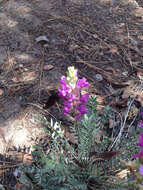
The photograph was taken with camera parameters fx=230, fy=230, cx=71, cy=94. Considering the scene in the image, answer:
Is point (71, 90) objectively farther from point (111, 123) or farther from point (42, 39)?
point (42, 39)

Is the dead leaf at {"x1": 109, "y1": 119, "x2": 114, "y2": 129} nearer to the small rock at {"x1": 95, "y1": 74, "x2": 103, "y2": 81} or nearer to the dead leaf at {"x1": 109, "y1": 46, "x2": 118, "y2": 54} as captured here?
the small rock at {"x1": 95, "y1": 74, "x2": 103, "y2": 81}

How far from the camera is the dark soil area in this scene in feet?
8.13

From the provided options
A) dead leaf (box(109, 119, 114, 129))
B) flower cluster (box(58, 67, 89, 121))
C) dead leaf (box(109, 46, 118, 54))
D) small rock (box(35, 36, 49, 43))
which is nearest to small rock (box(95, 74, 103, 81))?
dead leaf (box(109, 46, 118, 54))

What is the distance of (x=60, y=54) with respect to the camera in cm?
312

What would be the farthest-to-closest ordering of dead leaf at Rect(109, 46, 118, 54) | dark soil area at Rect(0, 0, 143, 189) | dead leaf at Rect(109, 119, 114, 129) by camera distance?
A: dead leaf at Rect(109, 46, 118, 54)
dark soil area at Rect(0, 0, 143, 189)
dead leaf at Rect(109, 119, 114, 129)

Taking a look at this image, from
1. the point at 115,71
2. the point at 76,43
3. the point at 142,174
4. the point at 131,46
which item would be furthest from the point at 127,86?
the point at 142,174

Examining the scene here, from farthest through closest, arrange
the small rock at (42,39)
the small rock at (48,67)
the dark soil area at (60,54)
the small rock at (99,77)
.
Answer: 1. the small rock at (42,39)
2. the small rock at (48,67)
3. the small rock at (99,77)
4. the dark soil area at (60,54)

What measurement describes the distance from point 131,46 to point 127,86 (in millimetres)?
841

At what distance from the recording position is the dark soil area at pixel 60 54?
2.48m

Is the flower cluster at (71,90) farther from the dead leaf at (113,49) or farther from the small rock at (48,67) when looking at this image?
the dead leaf at (113,49)

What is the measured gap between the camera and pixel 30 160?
2104 millimetres

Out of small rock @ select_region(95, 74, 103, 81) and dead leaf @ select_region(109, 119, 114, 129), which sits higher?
small rock @ select_region(95, 74, 103, 81)

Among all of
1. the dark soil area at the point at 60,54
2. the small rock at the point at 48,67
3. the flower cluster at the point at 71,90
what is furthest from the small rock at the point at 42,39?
the flower cluster at the point at 71,90

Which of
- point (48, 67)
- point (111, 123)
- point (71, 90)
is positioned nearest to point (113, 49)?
point (48, 67)
